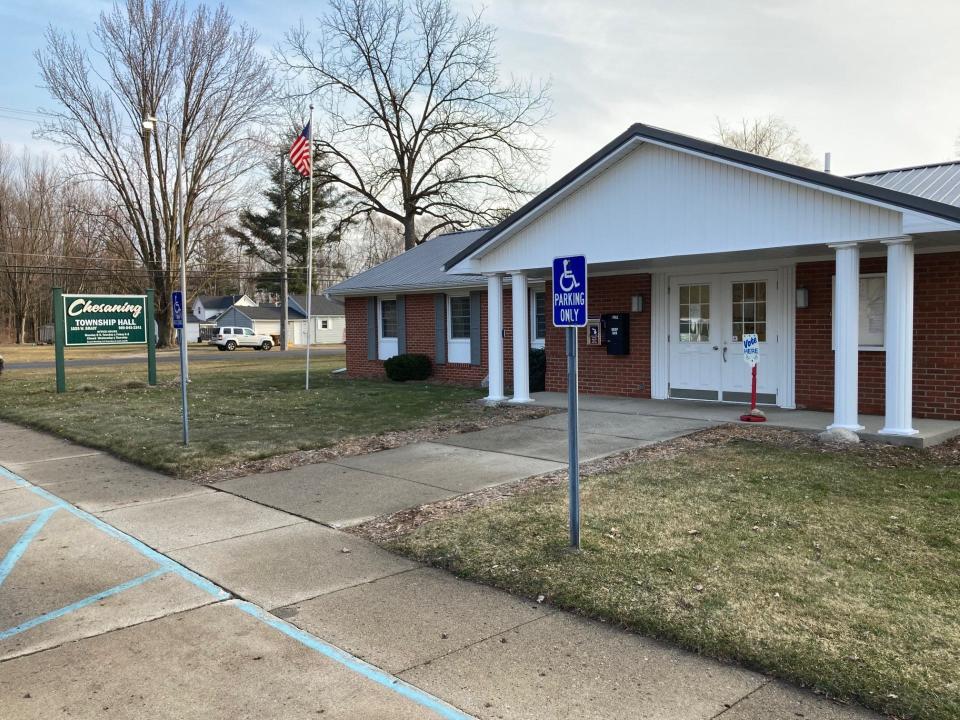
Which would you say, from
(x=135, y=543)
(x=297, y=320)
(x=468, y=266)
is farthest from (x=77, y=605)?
(x=297, y=320)

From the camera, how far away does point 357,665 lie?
12.6 feet

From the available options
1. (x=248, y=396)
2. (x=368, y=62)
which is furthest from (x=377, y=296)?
(x=368, y=62)

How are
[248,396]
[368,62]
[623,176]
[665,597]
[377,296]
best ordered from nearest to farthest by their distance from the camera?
[665,597], [623,176], [248,396], [377,296], [368,62]

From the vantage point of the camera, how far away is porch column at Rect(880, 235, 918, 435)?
29.0ft

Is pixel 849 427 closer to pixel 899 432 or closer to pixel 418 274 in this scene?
pixel 899 432

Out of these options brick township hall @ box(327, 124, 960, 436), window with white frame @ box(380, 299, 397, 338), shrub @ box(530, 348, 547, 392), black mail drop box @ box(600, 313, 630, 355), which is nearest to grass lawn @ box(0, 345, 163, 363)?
window with white frame @ box(380, 299, 397, 338)

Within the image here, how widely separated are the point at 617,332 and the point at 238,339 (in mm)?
44773

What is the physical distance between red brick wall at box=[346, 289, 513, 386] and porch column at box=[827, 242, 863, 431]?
8.54 meters

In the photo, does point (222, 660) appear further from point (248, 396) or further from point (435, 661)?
point (248, 396)

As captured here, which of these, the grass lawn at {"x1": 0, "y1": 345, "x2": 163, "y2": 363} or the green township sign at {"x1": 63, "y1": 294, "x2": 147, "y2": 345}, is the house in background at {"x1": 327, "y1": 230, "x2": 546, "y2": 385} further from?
the grass lawn at {"x1": 0, "y1": 345, "x2": 163, "y2": 363}

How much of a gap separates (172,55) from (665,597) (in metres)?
42.2

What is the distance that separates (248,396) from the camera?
17547mm

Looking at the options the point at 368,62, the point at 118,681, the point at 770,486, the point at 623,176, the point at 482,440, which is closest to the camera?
the point at 118,681

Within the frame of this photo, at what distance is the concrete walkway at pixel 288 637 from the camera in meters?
3.44
